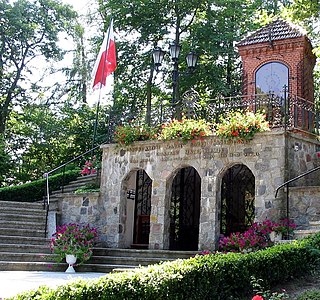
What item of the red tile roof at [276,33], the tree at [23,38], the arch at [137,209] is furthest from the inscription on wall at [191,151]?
the tree at [23,38]

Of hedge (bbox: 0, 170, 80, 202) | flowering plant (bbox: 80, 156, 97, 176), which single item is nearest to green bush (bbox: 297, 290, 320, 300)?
flowering plant (bbox: 80, 156, 97, 176)

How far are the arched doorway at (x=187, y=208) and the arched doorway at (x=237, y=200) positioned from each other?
761 millimetres

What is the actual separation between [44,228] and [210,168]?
4.73m

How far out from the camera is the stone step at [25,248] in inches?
446

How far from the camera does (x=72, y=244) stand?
35.8 feet

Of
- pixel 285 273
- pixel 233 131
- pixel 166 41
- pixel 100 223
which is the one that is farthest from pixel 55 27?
pixel 285 273

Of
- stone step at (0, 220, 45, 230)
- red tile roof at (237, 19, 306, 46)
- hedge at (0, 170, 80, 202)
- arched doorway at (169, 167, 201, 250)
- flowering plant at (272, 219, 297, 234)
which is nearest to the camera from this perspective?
flowering plant at (272, 219, 297, 234)

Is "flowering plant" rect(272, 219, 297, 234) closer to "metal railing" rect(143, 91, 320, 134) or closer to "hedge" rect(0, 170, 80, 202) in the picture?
"metal railing" rect(143, 91, 320, 134)

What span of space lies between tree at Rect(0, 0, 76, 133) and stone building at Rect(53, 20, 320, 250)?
10.7 meters

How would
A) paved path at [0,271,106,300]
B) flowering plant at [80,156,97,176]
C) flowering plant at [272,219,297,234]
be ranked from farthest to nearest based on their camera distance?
flowering plant at [80,156,97,176]
flowering plant at [272,219,297,234]
paved path at [0,271,106,300]

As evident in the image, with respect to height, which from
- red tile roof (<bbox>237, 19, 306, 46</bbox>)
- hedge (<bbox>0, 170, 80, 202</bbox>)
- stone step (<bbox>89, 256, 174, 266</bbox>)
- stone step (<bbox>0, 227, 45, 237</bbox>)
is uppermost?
red tile roof (<bbox>237, 19, 306, 46</bbox>)

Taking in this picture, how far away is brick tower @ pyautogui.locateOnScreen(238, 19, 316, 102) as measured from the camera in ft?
51.4

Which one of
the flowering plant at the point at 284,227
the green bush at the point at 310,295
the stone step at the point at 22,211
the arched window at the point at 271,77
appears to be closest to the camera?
the green bush at the point at 310,295

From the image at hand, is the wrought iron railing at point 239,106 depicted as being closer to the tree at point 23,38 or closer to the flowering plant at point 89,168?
the flowering plant at point 89,168
